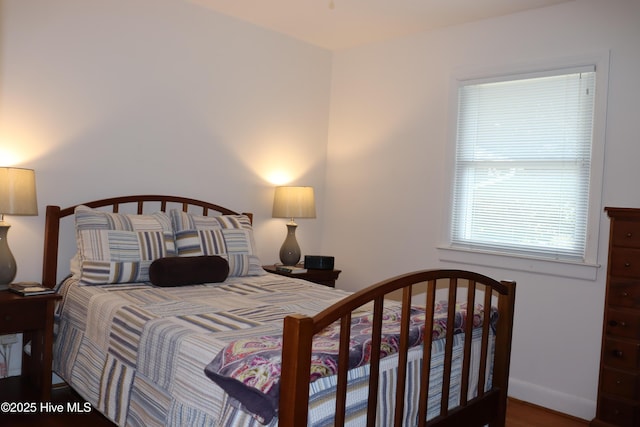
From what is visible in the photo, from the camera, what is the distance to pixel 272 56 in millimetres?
4125

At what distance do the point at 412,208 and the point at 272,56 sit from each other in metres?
1.62

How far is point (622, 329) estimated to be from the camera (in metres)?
2.68

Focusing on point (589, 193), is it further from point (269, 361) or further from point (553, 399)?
point (269, 361)

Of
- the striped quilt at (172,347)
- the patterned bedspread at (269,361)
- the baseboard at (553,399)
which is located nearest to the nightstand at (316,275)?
the striped quilt at (172,347)

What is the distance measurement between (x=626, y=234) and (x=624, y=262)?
0.47 ft

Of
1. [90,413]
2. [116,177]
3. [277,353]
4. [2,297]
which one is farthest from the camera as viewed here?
[116,177]

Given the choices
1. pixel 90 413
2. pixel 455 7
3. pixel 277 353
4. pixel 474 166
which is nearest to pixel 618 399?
pixel 474 166

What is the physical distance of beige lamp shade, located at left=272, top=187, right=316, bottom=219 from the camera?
4.02 meters

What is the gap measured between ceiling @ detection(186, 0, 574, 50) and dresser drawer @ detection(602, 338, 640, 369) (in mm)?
2052

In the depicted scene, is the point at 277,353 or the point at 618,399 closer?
the point at 277,353

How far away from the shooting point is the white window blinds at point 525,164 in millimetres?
3207

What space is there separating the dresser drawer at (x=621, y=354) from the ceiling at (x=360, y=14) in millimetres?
2052

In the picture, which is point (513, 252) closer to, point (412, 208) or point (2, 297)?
point (412, 208)

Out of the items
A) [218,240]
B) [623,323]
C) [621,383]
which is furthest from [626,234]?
[218,240]
